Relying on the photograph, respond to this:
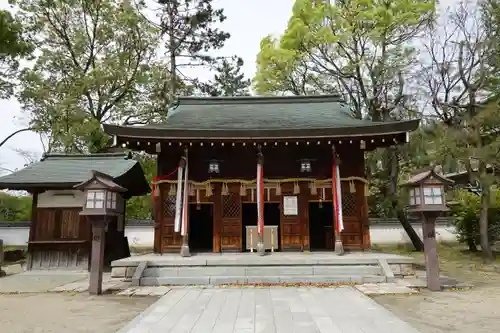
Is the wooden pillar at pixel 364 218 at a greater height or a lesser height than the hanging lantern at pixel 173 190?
lesser

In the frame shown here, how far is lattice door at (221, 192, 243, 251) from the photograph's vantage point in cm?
1188

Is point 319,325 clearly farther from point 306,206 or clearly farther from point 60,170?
point 60,170

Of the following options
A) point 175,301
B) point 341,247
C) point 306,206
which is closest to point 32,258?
point 175,301

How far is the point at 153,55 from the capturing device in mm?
21062

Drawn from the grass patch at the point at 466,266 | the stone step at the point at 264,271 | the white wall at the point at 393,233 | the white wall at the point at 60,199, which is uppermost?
the white wall at the point at 60,199

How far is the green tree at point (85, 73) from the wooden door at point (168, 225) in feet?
25.8

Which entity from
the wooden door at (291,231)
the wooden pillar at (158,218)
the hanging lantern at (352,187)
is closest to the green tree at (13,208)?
the wooden pillar at (158,218)

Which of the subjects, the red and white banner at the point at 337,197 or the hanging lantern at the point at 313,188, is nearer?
the red and white banner at the point at 337,197

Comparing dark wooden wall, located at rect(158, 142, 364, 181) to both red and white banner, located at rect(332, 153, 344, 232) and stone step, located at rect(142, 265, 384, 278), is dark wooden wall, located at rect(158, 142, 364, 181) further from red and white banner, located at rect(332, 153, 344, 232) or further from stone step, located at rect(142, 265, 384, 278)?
stone step, located at rect(142, 265, 384, 278)

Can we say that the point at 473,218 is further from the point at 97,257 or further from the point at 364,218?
the point at 97,257

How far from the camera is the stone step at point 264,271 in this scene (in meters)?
9.34

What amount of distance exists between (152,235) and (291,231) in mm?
10878

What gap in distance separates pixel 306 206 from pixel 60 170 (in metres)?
9.12

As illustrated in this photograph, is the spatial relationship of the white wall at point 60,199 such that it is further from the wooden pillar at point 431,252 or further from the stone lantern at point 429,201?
the wooden pillar at point 431,252
